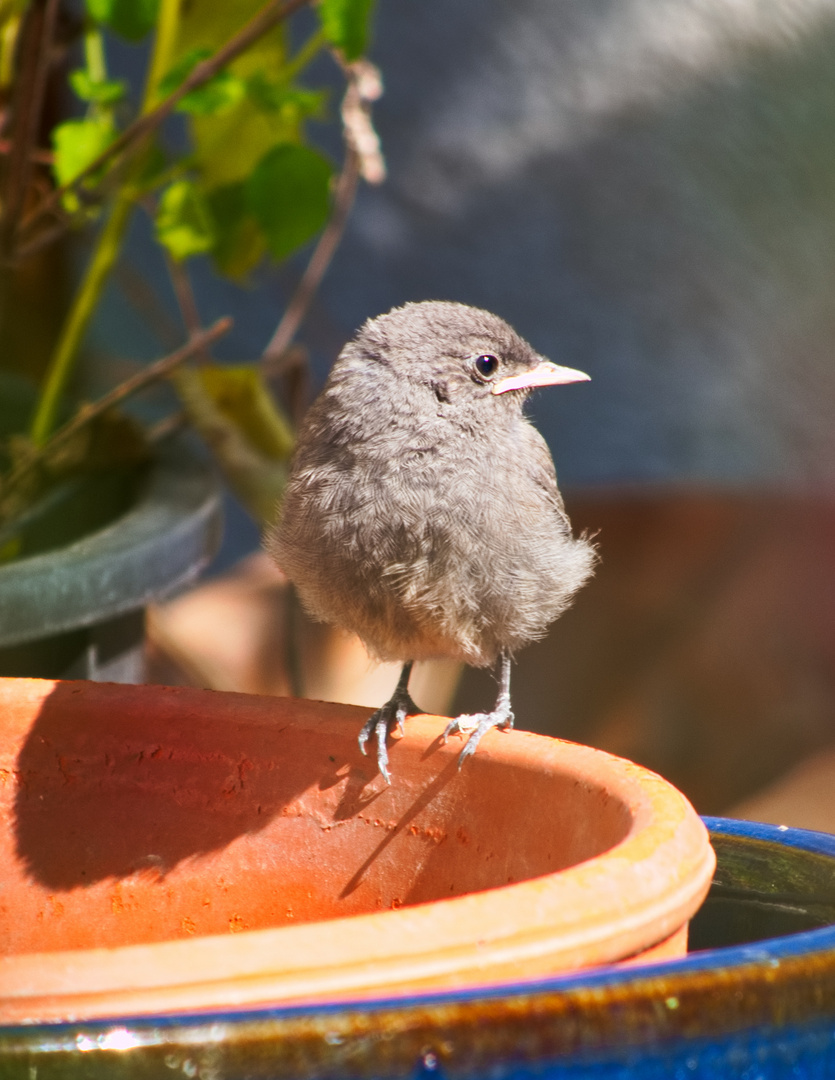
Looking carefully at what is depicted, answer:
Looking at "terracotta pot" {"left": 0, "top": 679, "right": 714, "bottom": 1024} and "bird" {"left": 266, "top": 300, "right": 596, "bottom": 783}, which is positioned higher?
"bird" {"left": 266, "top": 300, "right": 596, "bottom": 783}

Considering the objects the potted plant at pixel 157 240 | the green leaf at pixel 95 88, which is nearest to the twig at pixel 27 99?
the potted plant at pixel 157 240

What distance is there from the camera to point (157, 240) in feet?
9.56

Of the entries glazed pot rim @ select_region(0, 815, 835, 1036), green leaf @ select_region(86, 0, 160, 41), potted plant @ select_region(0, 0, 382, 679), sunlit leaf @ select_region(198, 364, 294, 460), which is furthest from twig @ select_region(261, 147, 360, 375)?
glazed pot rim @ select_region(0, 815, 835, 1036)

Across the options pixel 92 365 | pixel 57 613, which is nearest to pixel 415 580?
pixel 57 613

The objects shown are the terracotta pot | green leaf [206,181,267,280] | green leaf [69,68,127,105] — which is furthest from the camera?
green leaf [206,181,267,280]

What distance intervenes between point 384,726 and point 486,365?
784 millimetres

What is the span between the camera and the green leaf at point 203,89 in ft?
8.33

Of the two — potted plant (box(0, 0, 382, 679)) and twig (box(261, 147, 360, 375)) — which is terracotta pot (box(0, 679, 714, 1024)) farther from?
twig (box(261, 147, 360, 375))

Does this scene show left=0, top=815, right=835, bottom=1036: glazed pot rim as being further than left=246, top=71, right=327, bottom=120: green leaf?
No

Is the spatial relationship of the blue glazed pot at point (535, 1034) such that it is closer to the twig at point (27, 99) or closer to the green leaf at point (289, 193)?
the green leaf at point (289, 193)

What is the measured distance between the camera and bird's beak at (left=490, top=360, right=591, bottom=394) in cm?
232

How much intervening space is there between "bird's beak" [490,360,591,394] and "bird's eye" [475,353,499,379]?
Answer: 0.02 metres

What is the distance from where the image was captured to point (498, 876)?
162cm

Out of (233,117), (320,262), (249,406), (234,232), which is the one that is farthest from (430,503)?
(320,262)
